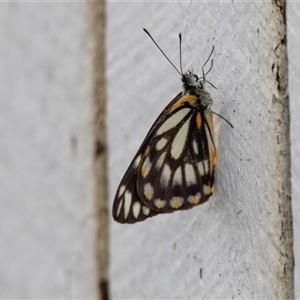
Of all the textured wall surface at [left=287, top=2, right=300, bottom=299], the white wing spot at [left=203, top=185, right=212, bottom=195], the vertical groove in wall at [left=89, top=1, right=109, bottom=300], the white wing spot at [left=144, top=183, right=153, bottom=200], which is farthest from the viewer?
the vertical groove in wall at [left=89, top=1, right=109, bottom=300]

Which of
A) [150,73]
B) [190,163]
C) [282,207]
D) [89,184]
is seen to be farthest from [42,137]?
[282,207]

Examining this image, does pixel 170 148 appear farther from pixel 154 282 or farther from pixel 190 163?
pixel 154 282

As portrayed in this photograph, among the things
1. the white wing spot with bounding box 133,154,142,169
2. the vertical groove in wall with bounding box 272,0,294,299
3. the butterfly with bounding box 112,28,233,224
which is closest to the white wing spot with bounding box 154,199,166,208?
the butterfly with bounding box 112,28,233,224

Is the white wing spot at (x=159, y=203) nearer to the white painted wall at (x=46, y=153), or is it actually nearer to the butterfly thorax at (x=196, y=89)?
the butterfly thorax at (x=196, y=89)

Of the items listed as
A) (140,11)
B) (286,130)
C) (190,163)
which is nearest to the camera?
(286,130)

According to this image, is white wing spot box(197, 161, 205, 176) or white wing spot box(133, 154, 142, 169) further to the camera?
white wing spot box(133, 154, 142, 169)

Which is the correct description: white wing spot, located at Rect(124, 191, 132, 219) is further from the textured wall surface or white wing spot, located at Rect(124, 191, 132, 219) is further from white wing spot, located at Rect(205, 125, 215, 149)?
the textured wall surface
